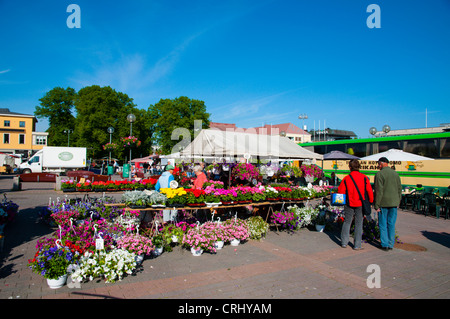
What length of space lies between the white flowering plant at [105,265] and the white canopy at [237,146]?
4761mm

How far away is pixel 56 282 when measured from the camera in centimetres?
424

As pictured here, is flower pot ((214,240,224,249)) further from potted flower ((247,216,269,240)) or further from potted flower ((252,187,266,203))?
potted flower ((252,187,266,203))

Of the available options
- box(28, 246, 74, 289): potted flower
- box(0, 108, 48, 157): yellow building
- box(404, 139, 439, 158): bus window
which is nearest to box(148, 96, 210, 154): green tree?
box(0, 108, 48, 157): yellow building

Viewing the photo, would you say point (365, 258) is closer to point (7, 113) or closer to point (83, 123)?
point (83, 123)

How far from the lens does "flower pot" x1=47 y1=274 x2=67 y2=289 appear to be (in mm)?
4223

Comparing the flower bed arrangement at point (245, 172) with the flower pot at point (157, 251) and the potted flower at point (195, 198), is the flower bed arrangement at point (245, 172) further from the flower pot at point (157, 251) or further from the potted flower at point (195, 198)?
the flower pot at point (157, 251)

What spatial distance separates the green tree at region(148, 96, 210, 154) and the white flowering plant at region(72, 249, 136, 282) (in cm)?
4072

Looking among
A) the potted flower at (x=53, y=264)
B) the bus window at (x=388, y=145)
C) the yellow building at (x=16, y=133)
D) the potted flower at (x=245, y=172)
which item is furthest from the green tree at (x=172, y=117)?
the potted flower at (x=53, y=264)

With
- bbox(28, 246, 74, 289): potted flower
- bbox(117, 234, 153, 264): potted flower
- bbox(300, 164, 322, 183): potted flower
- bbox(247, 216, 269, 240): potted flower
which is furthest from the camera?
bbox(300, 164, 322, 183): potted flower

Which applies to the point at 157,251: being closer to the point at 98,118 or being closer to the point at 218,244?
the point at 218,244

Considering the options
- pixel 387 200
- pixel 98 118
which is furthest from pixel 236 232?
pixel 98 118
